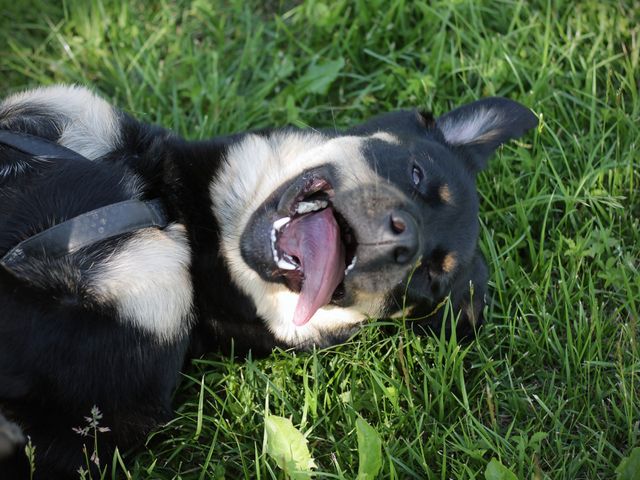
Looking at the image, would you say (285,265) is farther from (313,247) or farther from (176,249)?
(176,249)

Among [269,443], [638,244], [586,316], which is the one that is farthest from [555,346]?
[269,443]

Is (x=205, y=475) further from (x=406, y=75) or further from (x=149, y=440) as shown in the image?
(x=406, y=75)

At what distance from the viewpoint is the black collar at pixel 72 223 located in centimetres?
289

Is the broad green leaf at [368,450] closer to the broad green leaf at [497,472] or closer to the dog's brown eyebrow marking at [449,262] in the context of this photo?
the broad green leaf at [497,472]

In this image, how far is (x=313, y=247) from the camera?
3111mm

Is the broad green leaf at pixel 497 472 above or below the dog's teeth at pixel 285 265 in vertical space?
below

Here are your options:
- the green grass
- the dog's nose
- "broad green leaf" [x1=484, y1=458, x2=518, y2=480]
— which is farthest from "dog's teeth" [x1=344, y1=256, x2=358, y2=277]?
"broad green leaf" [x1=484, y1=458, x2=518, y2=480]

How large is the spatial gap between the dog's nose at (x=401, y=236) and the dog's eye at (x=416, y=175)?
34 centimetres

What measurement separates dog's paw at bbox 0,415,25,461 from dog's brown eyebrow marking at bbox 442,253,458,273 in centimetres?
184

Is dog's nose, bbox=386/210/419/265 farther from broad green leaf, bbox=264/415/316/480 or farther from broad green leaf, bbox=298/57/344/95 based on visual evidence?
broad green leaf, bbox=298/57/344/95

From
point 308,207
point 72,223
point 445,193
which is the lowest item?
point 445,193

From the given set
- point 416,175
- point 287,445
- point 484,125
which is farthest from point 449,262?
point 287,445

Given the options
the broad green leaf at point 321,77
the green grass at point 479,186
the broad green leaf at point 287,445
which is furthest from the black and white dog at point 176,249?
the broad green leaf at point 321,77

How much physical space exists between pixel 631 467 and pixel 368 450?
1.07m
